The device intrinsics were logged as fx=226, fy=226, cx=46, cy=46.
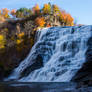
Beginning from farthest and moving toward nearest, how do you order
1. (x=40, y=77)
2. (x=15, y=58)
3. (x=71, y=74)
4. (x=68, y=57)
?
1. (x=15, y=58)
2. (x=68, y=57)
3. (x=40, y=77)
4. (x=71, y=74)

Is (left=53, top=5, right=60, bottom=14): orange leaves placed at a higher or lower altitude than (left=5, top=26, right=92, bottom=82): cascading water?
higher

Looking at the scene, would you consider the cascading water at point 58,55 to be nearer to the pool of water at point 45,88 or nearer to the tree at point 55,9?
the pool of water at point 45,88

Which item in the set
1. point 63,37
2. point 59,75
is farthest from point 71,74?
point 63,37

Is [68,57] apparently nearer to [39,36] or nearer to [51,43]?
[51,43]

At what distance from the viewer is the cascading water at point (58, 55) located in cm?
2382

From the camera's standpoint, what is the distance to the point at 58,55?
96.0 feet

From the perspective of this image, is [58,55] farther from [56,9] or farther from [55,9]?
[55,9]

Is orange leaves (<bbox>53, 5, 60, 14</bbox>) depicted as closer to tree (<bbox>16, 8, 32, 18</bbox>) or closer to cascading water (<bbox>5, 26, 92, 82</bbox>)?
tree (<bbox>16, 8, 32, 18</bbox>)

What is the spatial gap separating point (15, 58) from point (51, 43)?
8.47 m

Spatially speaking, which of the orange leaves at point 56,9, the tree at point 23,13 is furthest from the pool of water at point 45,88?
the tree at point 23,13

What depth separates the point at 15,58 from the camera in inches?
1519

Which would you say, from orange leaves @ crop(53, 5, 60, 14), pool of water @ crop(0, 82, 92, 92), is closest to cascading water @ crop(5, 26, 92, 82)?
pool of water @ crop(0, 82, 92, 92)

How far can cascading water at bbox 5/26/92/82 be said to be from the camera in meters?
23.8

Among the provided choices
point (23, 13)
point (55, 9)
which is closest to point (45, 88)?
point (55, 9)
